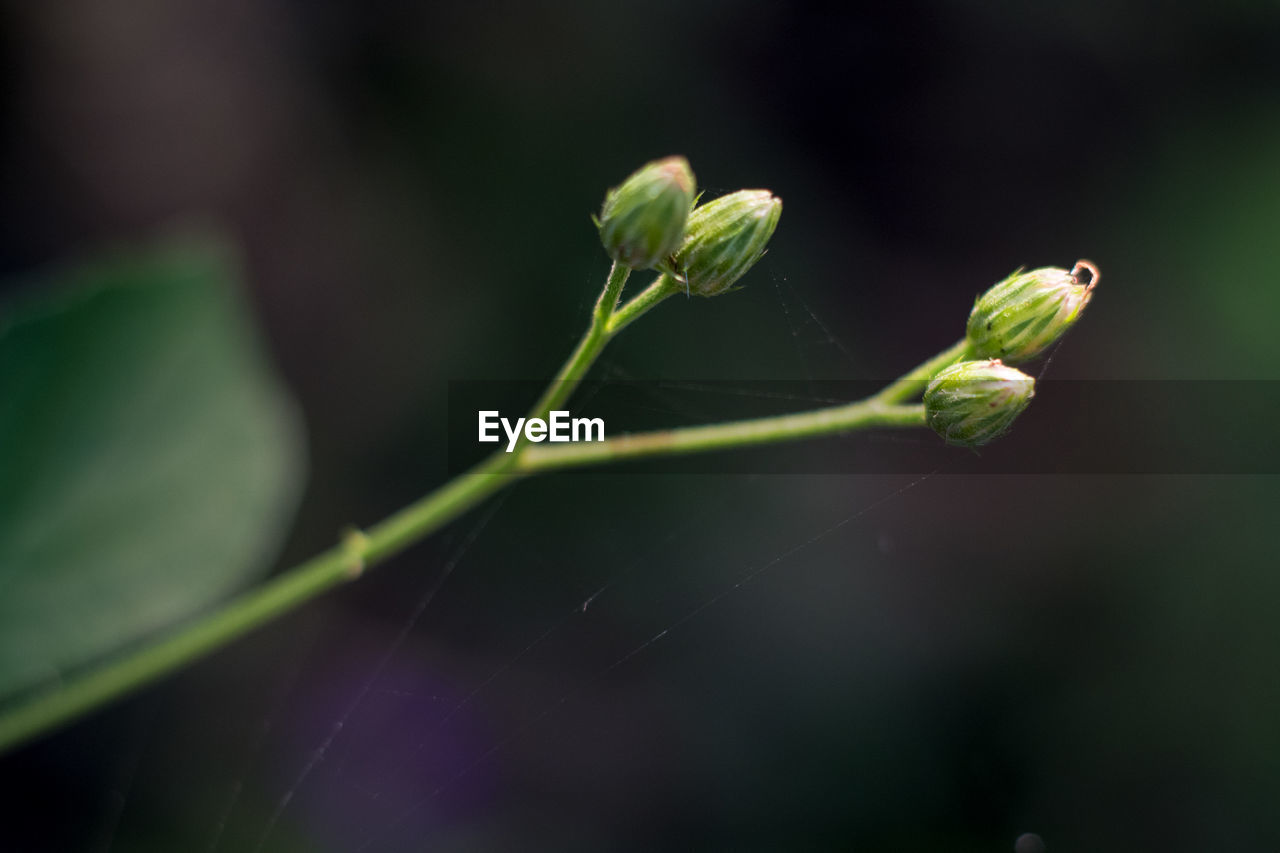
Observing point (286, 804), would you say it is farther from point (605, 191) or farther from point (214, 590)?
point (605, 191)

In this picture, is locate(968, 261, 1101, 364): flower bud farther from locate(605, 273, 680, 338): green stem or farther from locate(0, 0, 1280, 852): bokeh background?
locate(0, 0, 1280, 852): bokeh background

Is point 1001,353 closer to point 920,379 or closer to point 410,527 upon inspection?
point 920,379

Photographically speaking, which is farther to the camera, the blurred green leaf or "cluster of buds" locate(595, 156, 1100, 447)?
the blurred green leaf

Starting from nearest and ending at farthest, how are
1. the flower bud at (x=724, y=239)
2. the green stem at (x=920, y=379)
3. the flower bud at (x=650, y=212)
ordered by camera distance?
1. the flower bud at (x=650, y=212)
2. the flower bud at (x=724, y=239)
3. the green stem at (x=920, y=379)

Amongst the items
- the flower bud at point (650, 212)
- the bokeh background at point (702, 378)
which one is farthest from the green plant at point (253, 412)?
the bokeh background at point (702, 378)

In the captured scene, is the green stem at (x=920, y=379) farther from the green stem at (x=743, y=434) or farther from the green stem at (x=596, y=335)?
the green stem at (x=596, y=335)

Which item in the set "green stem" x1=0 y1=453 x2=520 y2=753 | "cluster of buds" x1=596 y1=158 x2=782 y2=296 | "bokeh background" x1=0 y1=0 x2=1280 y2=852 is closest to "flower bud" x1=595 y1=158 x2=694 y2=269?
"cluster of buds" x1=596 y1=158 x2=782 y2=296

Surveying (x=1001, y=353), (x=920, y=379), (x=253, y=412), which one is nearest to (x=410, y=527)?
(x=253, y=412)
